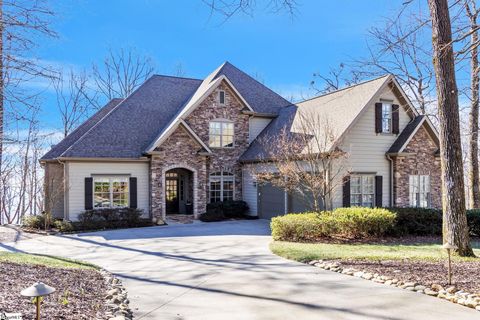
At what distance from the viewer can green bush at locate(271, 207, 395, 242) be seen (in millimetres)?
13172

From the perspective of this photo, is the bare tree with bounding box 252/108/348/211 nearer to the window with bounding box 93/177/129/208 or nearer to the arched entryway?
the arched entryway

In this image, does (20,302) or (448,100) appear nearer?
(20,302)

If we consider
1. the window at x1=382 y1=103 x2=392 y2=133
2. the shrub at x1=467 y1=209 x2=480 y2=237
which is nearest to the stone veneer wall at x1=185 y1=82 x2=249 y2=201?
the window at x1=382 y1=103 x2=392 y2=133

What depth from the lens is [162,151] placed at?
64.0ft

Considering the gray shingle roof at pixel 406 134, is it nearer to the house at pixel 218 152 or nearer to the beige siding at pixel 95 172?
the house at pixel 218 152

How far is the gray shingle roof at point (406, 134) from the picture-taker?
1761 centimetres

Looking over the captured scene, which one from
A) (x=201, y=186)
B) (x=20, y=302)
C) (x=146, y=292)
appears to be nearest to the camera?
(x=20, y=302)

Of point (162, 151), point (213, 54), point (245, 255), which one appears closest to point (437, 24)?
point (245, 255)

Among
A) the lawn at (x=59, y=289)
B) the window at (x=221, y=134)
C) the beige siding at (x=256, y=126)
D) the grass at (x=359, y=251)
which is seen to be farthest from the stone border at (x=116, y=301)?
the beige siding at (x=256, y=126)

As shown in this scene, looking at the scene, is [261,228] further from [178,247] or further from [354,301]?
[354,301]

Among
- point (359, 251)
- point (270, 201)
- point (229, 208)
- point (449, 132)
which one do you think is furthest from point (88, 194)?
point (449, 132)

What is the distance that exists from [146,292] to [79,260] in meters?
4.04

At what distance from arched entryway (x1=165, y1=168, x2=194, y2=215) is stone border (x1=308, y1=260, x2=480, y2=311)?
46.2 ft

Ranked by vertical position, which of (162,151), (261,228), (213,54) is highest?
(213,54)
